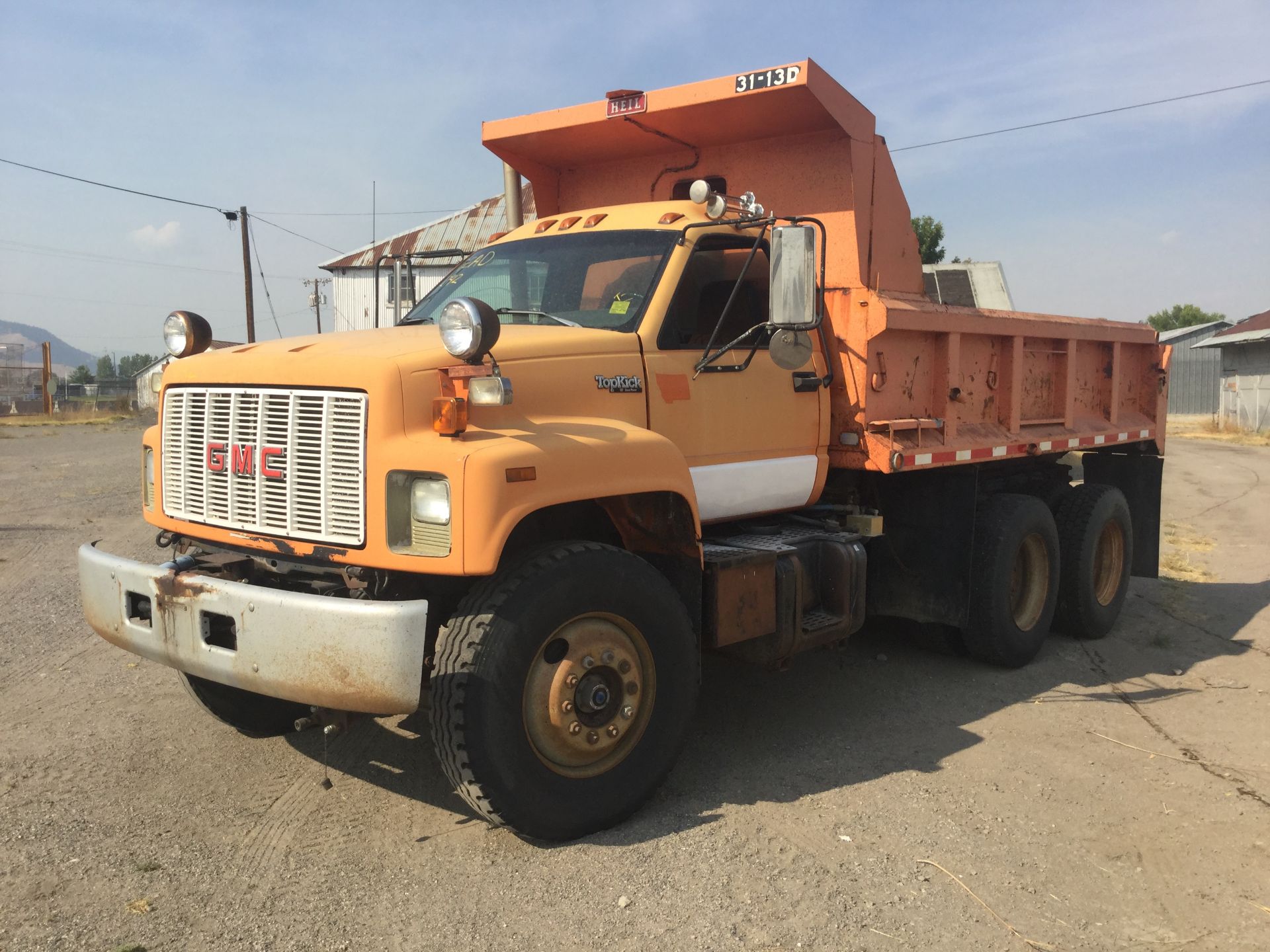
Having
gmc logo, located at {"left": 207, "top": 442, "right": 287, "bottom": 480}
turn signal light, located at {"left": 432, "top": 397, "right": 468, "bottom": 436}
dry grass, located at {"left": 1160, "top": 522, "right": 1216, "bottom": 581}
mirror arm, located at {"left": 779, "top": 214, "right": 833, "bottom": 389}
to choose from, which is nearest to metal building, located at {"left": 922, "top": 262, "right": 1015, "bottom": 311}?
mirror arm, located at {"left": 779, "top": 214, "right": 833, "bottom": 389}

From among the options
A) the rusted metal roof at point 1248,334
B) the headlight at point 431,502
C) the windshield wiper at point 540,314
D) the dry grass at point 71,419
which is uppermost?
the rusted metal roof at point 1248,334

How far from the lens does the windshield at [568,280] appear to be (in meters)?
4.82

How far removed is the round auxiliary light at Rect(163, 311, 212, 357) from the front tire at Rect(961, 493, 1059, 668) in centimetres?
458

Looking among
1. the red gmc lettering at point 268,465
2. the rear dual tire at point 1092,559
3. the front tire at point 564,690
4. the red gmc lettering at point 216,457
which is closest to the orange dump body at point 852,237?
the rear dual tire at point 1092,559

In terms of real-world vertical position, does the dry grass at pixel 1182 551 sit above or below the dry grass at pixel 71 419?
below

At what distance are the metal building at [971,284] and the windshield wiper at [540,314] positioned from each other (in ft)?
12.2

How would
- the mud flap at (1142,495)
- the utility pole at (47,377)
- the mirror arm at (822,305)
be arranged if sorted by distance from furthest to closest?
the utility pole at (47,377), the mud flap at (1142,495), the mirror arm at (822,305)

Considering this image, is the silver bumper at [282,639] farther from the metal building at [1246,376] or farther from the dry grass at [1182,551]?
the metal building at [1246,376]

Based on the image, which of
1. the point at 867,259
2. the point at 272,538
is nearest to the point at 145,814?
the point at 272,538

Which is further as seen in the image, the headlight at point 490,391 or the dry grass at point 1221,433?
the dry grass at point 1221,433

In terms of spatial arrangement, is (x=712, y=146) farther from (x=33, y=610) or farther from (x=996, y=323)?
(x=33, y=610)

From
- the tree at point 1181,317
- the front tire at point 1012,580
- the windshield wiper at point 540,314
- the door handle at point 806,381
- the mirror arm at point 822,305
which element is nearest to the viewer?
the mirror arm at point 822,305

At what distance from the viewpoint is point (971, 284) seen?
8.26 metres

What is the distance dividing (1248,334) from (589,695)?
3566 cm
